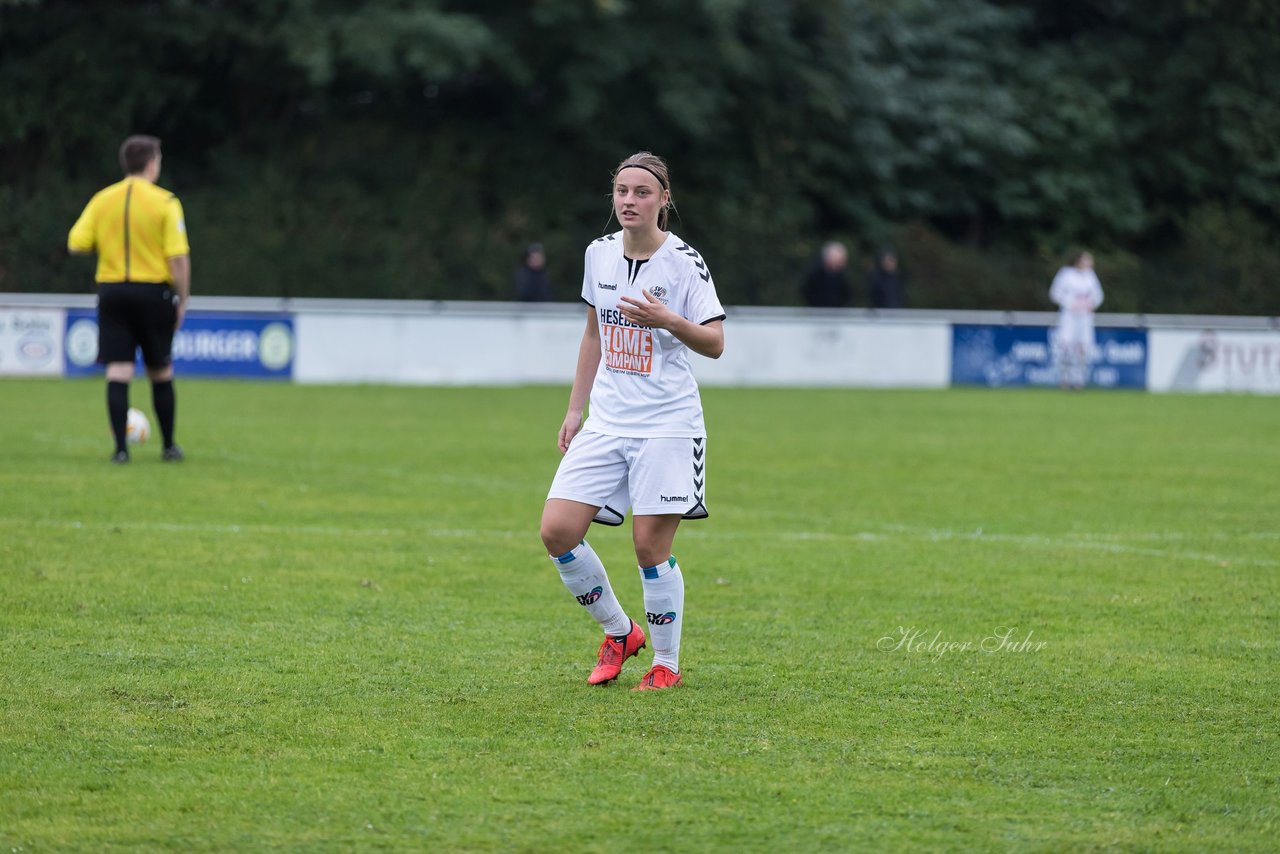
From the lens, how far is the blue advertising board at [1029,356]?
25.8m

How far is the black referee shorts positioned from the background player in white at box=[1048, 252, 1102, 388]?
16.4 m

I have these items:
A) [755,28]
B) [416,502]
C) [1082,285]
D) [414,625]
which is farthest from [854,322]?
[414,625]

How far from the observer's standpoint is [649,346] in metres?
5.80

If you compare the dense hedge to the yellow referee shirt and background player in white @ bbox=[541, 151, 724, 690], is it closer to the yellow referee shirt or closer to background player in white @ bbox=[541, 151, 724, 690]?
the yellow referee shirt

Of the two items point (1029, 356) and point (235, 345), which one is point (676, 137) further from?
point (235, 345)

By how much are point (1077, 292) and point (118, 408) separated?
1663cm

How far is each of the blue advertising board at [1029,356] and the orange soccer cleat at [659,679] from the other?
20.5 metres

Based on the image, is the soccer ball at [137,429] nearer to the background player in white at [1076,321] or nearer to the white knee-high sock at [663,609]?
the white knee-high sock at [663,609]

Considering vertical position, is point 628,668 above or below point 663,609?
below

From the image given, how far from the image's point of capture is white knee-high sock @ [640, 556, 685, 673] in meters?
5.87

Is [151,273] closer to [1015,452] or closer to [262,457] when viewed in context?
[262,457]

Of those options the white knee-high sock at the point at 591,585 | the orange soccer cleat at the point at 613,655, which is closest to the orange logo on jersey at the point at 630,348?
the white knee-high sock at the point at 591,585

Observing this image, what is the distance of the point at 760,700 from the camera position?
18.6 feet

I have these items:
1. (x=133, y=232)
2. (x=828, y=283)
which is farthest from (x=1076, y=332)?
(x=133, y=232)
